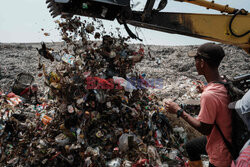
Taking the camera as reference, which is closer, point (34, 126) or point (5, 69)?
point (34, 126)

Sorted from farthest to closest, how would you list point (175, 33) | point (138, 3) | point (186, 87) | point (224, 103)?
point (186, 87) → point (175, 33) → point (138, 3) → point (224, 103)

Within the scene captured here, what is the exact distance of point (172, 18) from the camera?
212 centimetres

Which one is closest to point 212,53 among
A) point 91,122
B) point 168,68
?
point 91,122

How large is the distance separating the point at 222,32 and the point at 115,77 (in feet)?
4.77

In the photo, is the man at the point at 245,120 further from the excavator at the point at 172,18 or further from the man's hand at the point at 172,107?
the excavator at the point at 172,18

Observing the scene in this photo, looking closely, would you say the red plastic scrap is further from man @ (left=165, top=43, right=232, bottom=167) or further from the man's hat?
the man's hat

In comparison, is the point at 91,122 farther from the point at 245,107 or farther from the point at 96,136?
the point at 245,107

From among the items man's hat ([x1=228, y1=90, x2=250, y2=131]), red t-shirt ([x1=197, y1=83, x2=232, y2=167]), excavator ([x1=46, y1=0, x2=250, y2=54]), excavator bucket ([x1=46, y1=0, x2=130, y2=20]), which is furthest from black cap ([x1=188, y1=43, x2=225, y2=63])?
excavator bucket ([x1=46, y1=0, x2=130, y2=20])

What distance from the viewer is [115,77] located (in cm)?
265

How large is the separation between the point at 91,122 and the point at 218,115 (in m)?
1.49

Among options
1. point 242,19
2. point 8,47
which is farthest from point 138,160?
point 8,47

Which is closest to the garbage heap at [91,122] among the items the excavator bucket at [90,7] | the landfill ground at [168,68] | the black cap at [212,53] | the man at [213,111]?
the excavator bucket at [90,7]

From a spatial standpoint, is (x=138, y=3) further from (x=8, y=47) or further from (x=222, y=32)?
(x=8, y=47)

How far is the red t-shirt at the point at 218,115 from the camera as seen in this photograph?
4.77ft
